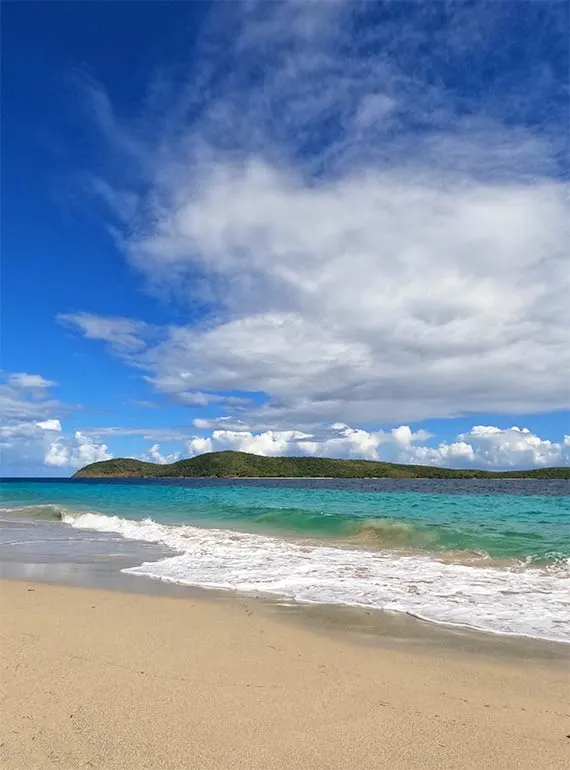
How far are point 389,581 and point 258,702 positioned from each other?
736cm

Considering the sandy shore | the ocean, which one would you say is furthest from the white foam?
the sandy shore

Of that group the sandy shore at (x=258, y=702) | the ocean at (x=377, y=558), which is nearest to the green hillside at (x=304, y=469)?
the ocean at (x=377, y=558)

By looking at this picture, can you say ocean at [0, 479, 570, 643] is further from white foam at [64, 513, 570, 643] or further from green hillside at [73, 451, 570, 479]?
green hillside at [73, 451, 570, 479]

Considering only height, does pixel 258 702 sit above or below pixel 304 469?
below

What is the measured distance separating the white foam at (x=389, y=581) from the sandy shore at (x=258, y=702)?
2.31 metres

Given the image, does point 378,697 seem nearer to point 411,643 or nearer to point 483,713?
point 483,713

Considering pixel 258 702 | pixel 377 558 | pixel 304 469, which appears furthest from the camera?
pixel 304 469

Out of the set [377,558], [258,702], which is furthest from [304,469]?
[258,702]

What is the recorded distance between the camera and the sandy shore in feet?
12.8

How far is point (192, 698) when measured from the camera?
4844 mm

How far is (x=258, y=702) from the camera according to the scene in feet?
15.8

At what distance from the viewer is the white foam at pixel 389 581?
8.66m

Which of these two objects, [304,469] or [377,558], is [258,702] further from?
[304,469]

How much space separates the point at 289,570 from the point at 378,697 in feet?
27.0
